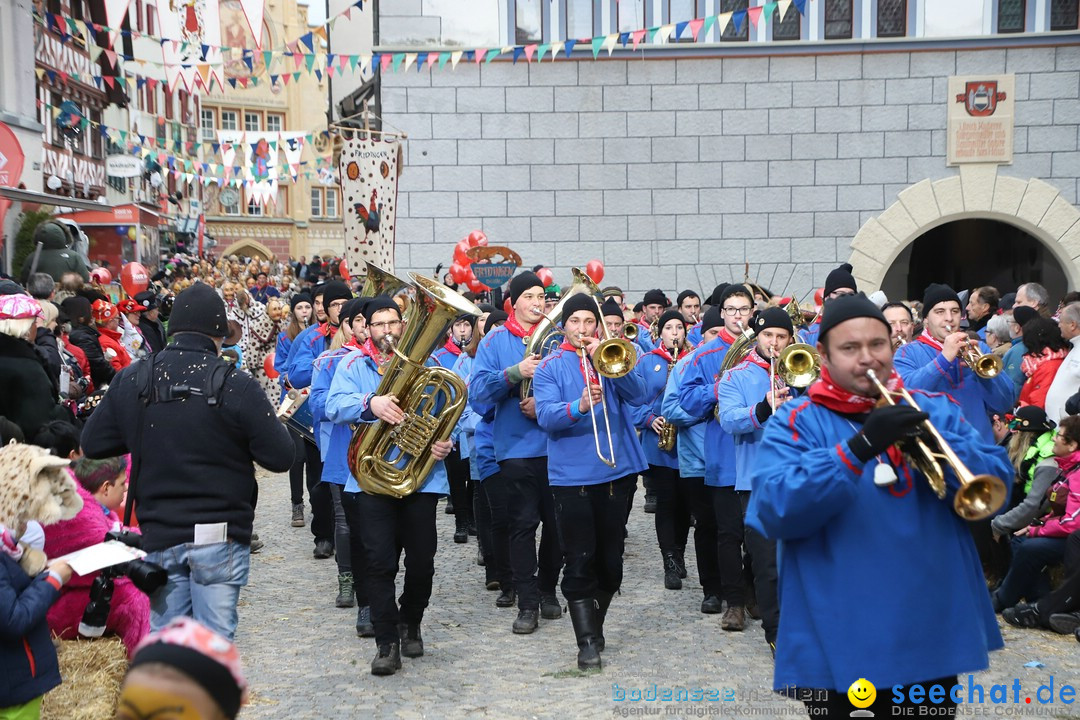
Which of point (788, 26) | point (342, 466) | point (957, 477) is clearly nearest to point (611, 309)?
point (342, 466)

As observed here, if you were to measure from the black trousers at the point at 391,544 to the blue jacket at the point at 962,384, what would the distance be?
9.58ft

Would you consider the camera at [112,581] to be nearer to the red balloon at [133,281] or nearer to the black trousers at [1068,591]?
the black trousers at [1068,591]

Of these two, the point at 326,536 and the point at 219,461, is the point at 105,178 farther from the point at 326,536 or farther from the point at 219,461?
the point at 219,461

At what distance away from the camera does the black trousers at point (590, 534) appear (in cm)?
656

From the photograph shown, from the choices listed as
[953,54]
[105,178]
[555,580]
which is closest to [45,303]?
[555,580]

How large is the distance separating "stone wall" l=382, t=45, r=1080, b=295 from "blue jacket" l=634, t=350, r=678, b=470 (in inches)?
319

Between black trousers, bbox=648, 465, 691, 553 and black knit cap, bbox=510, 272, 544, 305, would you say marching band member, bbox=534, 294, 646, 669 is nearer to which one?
black knit cap, bbox=510, 272, 544, 305

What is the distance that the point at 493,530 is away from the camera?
8.15 metres

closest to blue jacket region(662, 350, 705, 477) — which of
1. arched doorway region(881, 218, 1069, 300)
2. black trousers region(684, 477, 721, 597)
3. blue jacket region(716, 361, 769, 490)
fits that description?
black trousers region(684, 477, 721, 597)

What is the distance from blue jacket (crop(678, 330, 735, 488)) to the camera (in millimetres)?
7215

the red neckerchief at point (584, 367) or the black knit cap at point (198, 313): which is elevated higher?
the black knit cap at point (198, 313)

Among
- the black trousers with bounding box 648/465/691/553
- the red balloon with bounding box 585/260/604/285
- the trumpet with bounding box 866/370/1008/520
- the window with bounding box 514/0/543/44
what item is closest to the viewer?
the trumpet with bounding box 866/370/1008/520

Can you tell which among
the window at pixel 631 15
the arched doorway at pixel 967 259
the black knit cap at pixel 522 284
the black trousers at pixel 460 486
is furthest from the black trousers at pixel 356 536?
the arched doorway at pixel 967 259

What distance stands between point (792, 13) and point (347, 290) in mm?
10194
